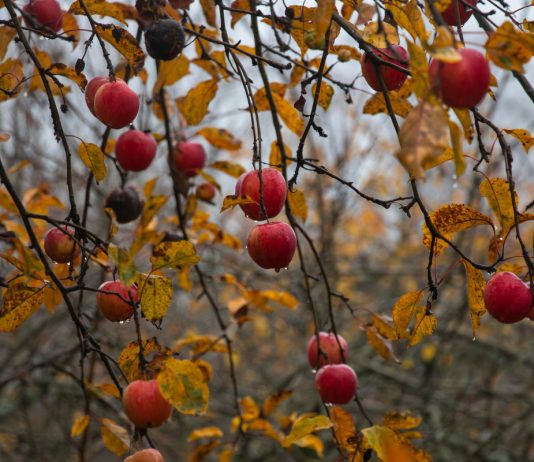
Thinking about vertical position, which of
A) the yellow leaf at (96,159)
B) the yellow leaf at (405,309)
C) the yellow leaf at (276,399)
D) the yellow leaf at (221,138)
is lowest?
the yellow leaf at (405,309)

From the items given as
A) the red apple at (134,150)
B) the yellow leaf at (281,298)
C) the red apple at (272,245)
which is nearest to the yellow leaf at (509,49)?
the red apple at (272,245)

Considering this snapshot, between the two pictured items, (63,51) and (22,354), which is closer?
(63,51)

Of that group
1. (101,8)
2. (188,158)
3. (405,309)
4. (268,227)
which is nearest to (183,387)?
(268,227)

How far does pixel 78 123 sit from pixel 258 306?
8.12ft

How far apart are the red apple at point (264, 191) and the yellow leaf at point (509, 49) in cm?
50

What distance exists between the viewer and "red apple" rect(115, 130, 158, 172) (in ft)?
6.05

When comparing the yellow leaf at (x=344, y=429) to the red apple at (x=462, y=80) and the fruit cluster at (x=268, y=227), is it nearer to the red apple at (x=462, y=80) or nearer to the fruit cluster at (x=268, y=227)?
the fruit cluster at (x=268, y=227)

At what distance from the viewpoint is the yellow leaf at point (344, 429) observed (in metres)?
1.44

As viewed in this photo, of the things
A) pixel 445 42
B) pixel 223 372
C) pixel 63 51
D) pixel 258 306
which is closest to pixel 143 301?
pixel 445 42

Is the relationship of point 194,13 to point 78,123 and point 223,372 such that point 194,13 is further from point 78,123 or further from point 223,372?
point 223,372

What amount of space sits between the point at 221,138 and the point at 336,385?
38.4 inches

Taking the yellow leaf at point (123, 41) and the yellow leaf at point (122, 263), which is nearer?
the yellow leaf at point (122, 263)

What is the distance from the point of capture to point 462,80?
34.6 inches

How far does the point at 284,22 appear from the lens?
1.48m
